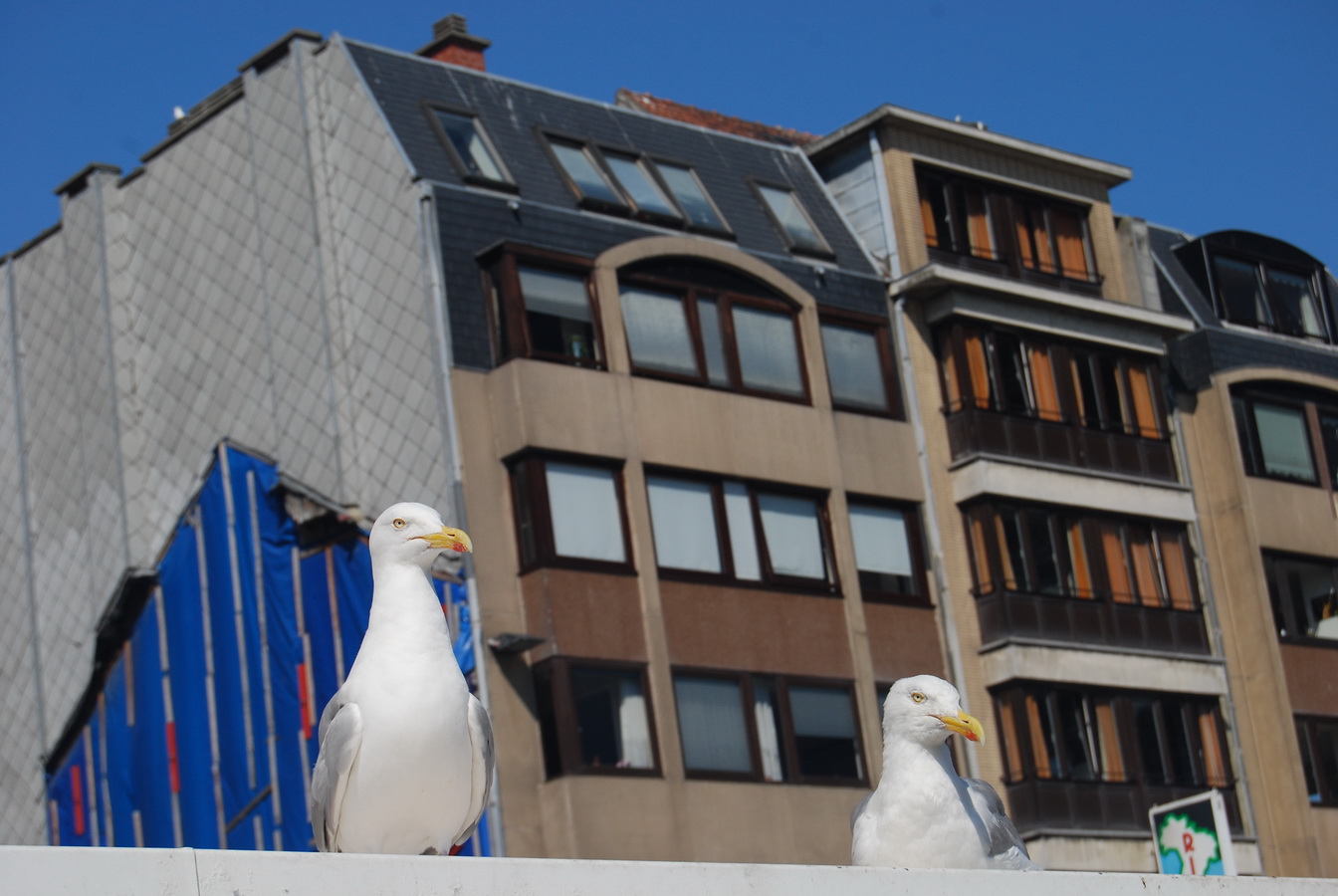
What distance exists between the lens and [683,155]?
40.7 meters

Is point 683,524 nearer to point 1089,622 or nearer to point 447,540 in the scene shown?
point 1089,622

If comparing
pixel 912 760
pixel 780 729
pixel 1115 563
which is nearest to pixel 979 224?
pixel 1115 563

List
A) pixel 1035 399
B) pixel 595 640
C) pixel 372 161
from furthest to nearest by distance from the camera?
pixel 1035 399 → pixel 372 161 → pixel 595 640

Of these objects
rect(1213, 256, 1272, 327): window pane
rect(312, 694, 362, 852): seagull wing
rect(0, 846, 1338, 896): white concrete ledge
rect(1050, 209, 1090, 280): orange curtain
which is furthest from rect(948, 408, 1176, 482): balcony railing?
rect(312, 694, 362, 852): seagull wing

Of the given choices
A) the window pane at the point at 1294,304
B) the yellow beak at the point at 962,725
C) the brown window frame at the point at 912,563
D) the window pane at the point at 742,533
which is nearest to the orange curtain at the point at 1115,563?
the brown window frame at the point at 912,563

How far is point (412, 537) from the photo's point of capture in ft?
37.7

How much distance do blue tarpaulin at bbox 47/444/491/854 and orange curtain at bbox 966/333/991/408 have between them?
12076mm

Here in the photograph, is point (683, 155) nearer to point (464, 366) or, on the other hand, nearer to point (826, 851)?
point (464, 366)

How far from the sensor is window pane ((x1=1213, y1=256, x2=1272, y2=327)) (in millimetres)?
47312

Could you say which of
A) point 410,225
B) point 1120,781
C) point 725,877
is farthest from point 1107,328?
point 725,877

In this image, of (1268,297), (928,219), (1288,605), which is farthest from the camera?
(1268,297)

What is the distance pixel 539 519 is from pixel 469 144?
24.0 ft

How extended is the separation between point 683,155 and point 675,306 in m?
4.92

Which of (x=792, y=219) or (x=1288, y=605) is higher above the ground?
(x=792, y=219)
